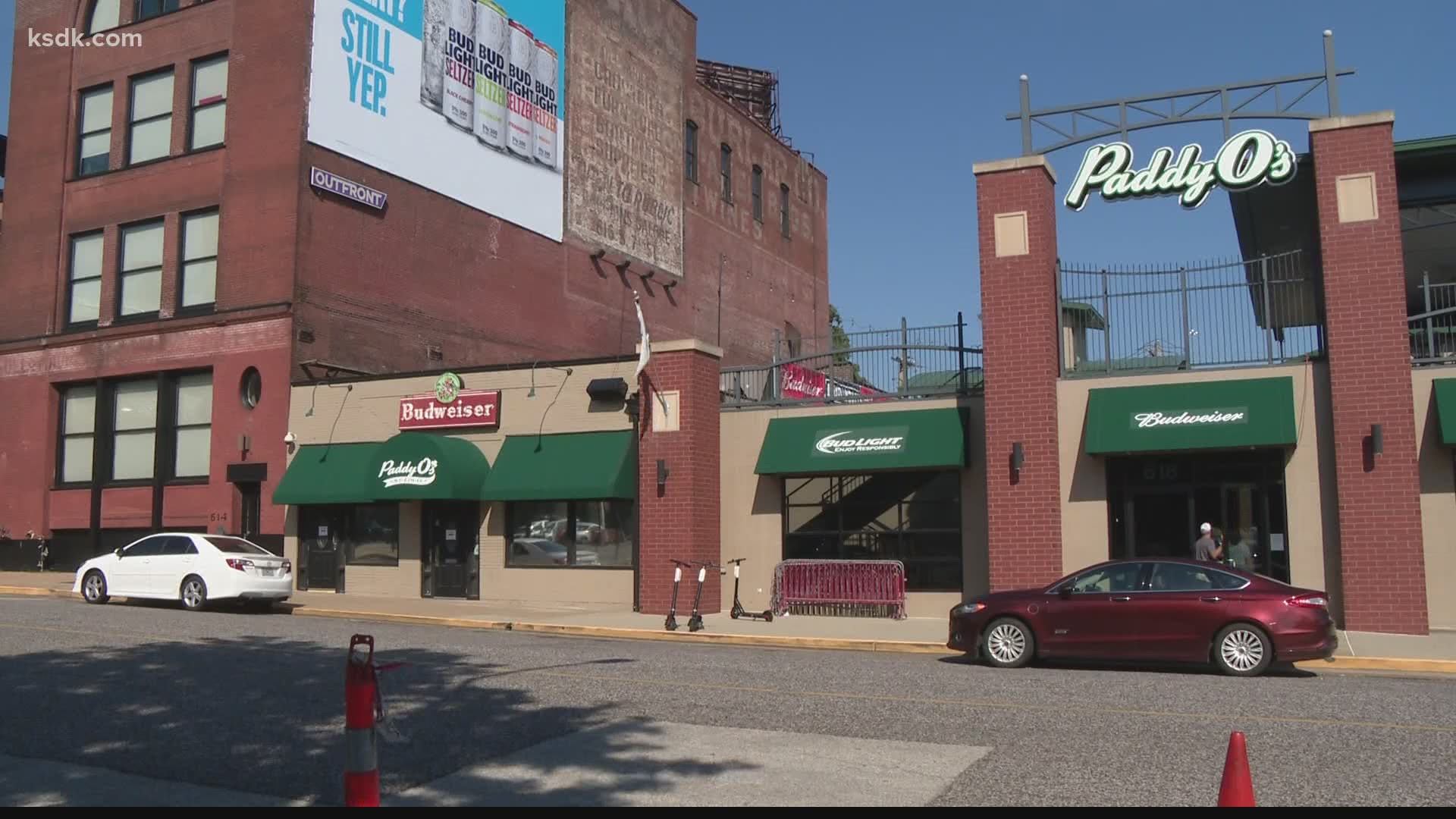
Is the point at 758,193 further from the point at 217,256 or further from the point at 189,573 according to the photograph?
the point at 189,573

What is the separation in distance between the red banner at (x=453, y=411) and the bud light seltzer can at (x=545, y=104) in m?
11.4

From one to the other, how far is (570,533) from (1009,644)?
1179 centimetres

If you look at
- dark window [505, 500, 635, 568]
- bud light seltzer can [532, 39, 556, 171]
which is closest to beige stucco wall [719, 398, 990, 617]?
dark window [505, 500, 635, 568]

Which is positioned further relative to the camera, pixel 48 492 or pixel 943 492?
pixel 48 492

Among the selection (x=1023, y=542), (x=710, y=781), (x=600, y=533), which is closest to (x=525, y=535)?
(x=600, y=533)

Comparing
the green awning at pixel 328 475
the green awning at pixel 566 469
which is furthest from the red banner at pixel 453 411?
the green awning at pixel 328 475

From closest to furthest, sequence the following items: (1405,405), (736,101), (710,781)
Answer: (710,781) → (1405,405) → (736,101)

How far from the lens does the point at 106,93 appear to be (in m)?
31.2

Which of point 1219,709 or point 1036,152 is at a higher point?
point 1036,152

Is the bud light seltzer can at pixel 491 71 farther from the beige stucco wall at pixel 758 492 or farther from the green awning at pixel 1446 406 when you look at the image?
the green awning at pixel 1446 406

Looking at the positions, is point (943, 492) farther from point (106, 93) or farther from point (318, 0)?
point (106, 93)

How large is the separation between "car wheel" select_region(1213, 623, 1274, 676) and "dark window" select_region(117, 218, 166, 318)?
2521 cm

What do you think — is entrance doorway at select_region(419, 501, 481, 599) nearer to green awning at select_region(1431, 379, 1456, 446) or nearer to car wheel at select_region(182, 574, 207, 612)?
Result: car wheel at select_region(182, 574, 207, 612)

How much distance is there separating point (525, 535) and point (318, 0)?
1354 cm
